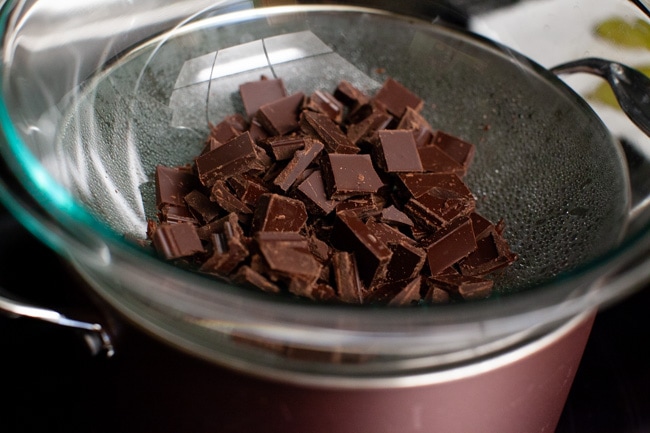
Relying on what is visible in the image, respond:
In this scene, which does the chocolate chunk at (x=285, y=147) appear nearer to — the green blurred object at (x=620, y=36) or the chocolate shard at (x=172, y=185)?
the chocolate shard at (x=172, y=185)

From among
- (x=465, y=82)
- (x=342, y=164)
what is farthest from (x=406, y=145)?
(x=465, y=82)

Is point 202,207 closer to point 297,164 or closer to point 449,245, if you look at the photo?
point 297,164

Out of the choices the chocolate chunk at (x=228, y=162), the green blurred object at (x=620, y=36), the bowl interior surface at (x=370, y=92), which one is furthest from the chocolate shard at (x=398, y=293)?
the green blurred object at (x=620, y=36)

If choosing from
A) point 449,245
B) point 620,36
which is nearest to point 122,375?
point 449,245

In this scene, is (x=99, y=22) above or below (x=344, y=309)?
above

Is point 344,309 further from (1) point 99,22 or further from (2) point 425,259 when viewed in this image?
(1) point 99,22
